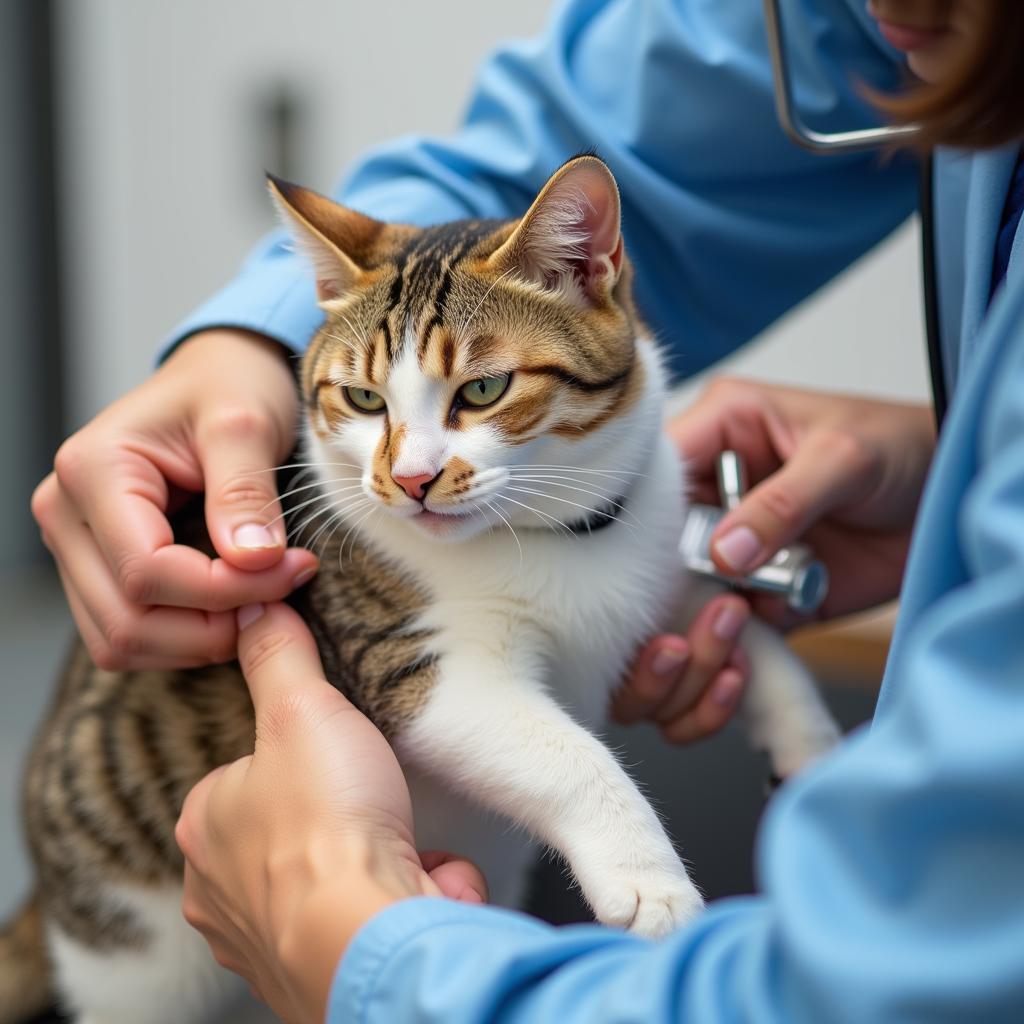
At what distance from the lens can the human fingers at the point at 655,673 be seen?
0.93 metres

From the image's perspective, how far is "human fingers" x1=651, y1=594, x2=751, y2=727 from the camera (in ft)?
3.05

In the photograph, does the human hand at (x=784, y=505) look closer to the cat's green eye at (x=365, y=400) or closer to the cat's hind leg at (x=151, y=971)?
the cat's green eye at (x=365, y=400)

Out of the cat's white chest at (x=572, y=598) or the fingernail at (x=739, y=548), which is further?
the fingernail at (x=739, y=548)

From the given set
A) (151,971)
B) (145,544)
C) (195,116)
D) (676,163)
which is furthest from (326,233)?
(195,116)

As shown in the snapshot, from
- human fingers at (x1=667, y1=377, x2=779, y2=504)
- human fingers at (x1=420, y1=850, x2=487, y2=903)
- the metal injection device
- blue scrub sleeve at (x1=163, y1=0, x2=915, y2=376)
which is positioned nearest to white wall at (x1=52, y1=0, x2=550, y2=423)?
blue scrub sleeve at (x1=163, y1=0, x2=915, y2=376)

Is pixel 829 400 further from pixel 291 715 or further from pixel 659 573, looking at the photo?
pixel 291 715

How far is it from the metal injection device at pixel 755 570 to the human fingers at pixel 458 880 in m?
0.37

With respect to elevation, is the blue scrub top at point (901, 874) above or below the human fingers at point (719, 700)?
above

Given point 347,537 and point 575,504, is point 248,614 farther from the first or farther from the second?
point 575,504

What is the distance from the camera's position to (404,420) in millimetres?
781

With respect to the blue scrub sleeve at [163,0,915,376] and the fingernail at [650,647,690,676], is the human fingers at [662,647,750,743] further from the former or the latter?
the blue scrub sleeve at [163,0,915,376]

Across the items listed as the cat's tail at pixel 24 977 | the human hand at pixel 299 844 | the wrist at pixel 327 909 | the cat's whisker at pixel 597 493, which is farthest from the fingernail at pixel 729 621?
the cat's tail at pixel 24 977

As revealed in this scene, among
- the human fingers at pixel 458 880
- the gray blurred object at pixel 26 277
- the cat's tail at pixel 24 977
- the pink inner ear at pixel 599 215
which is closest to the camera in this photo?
the human fingers at pixel 458 880

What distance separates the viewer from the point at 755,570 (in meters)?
0.94
